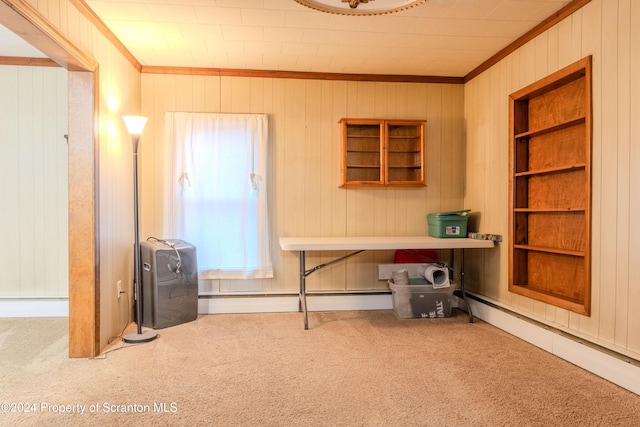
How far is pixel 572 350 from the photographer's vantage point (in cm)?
274

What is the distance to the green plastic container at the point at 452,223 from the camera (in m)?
3.82

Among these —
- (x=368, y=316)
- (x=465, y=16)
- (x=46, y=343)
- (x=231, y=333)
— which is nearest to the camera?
(x=465, y=16)

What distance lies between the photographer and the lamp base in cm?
310

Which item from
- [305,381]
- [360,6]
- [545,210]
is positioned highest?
[360,6]

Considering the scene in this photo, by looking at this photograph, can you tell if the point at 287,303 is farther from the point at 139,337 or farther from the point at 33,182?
the point at 33,182

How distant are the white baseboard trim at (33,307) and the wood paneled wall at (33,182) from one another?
0.06 metres

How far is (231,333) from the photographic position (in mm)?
3396

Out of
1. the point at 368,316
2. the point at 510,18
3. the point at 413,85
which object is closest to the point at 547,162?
the point at 510,18

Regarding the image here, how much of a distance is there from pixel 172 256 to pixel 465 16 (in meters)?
3.02

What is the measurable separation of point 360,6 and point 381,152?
156 centimetres

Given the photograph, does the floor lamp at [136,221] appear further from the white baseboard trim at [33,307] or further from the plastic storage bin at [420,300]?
the plastic storage bin at [420,300]

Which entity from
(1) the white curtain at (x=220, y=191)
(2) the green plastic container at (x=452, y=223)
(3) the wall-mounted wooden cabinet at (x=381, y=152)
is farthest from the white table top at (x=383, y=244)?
(3) the wall-mounted wooden cabinet at (x=381, y=152)

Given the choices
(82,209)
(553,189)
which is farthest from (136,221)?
(553,189)

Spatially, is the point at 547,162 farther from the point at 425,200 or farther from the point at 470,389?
the point at 470,389
